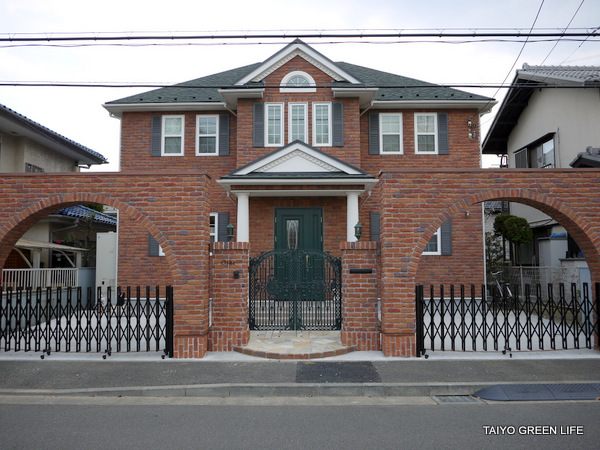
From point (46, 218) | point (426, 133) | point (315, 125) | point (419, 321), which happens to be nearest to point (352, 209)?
point (315, 125)

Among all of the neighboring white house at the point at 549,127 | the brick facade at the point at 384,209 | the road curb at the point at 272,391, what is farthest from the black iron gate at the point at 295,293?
the neighboring white house at the point at 549,127

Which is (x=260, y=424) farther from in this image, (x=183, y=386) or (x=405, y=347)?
(x=405, y=347)

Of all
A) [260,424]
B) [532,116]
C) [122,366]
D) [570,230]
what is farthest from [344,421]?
[532,116]

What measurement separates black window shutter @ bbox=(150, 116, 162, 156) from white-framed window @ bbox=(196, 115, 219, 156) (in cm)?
131

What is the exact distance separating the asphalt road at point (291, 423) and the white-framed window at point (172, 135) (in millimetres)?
10184

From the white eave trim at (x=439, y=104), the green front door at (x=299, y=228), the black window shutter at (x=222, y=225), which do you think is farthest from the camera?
the white eave trim at (x=439, y=104)

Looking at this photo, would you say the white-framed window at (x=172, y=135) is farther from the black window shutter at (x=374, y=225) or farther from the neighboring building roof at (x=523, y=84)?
the neighboring building roof at (x=523, y=84)

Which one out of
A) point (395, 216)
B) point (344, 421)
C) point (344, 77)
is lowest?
point (344, 421)

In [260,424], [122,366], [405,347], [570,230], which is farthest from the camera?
[570,230]

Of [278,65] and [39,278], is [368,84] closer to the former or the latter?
[278,65]

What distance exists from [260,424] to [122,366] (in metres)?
3.35

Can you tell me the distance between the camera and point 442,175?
7824 mm

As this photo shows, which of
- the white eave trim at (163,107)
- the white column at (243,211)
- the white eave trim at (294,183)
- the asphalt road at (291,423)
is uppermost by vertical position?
the white eave trim at (163,107)

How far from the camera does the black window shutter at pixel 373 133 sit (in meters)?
14.7
